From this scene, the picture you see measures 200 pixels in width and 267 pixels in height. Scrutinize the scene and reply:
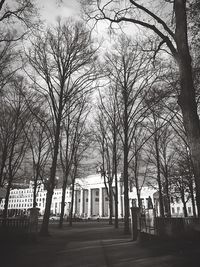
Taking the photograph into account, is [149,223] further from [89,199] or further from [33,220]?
[89,199]

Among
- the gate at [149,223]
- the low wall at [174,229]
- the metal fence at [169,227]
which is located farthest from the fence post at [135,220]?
the low wall at [174,229]

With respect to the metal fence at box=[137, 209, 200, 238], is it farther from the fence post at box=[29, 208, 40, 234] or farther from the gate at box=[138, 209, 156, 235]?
the fence post at box=[29, 208, 40, 234]

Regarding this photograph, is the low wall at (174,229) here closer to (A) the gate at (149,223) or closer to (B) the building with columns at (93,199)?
(A) the gate at (149,223)

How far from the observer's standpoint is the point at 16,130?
64.8 feet

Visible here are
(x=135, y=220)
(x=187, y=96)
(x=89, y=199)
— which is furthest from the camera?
(x=89, y=199)

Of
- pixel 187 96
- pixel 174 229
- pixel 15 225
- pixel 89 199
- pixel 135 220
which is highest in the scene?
pixel 187 96

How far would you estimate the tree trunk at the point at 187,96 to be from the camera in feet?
21.5

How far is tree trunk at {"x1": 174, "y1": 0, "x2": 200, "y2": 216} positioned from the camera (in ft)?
21.5

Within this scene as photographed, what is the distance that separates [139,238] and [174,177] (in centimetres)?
2069

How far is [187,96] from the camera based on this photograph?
7.09m

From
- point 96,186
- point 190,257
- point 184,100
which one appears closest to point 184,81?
point 184,100

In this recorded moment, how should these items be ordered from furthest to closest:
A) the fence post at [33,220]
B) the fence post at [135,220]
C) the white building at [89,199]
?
the white building at [89,199], the fence post at [33,220], the fence post at [135,220]

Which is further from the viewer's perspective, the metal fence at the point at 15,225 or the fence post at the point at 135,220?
the fence post at the point at 135,220

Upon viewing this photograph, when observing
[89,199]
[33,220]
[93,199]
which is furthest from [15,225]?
A: [93,199]
